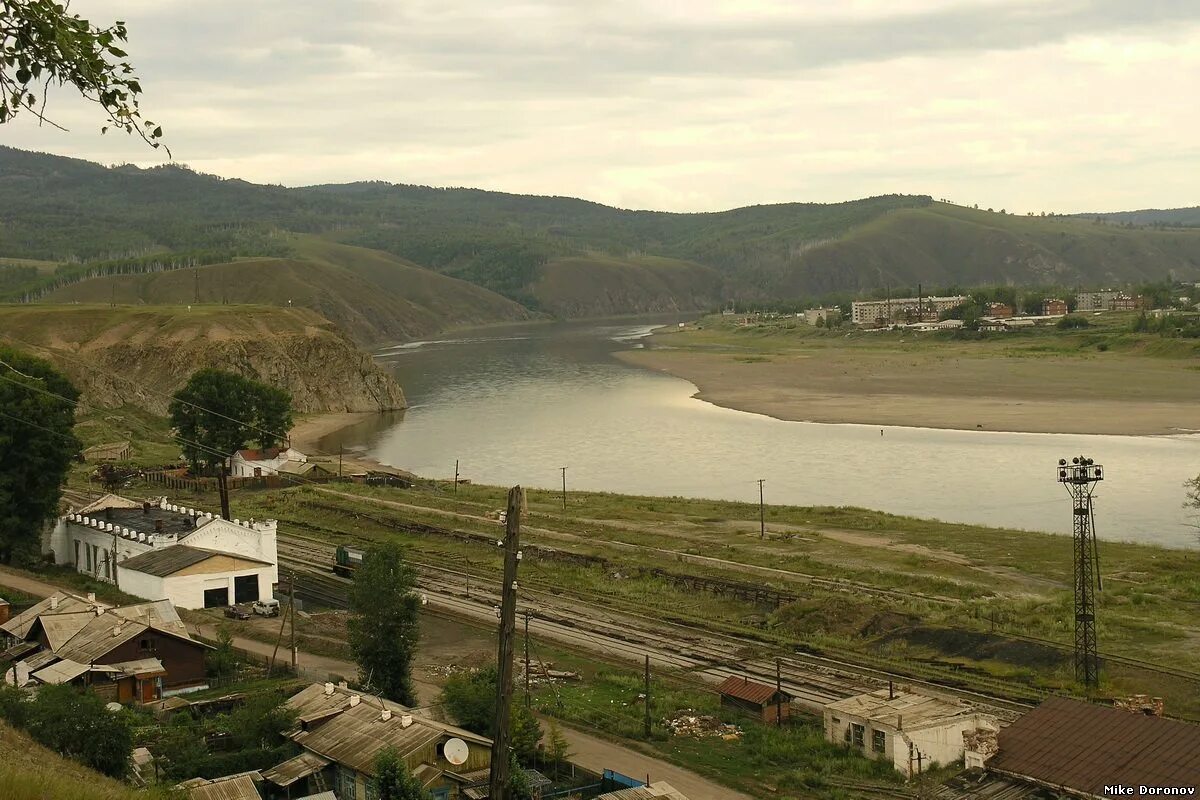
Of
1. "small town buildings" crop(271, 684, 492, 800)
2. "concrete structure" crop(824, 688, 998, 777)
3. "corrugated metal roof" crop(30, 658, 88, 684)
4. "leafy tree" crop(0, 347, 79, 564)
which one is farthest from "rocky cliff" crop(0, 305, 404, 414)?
"concrete structure" crop(824, 688, 998, 777)

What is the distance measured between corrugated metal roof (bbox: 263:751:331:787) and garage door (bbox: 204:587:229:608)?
18.9 m

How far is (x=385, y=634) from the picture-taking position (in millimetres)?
33656

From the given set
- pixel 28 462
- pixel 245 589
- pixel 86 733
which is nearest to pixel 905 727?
pixel 86 733

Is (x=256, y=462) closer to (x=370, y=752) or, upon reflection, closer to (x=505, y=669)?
(x=370, y=752)

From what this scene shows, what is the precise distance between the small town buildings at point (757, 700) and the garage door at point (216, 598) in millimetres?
19302

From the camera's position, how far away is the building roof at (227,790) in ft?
81.5

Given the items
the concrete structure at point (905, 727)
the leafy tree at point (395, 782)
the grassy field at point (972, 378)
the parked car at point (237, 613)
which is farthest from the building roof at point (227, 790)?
the grassy field at point (972, 378)

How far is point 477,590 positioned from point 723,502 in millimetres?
24570

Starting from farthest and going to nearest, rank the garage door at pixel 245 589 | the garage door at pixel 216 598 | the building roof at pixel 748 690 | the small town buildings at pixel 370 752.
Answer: the garage door at pixel 245 589, the garage door at pixel 216 598, the building roof at pixel 748 690, the small town buildings at pixel 370 752

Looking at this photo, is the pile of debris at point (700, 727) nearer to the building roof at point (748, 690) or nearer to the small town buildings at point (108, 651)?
the building roof at point (748, 690)

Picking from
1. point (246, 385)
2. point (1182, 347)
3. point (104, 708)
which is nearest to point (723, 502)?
point (246, 385)

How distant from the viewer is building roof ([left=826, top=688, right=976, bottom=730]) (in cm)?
3012

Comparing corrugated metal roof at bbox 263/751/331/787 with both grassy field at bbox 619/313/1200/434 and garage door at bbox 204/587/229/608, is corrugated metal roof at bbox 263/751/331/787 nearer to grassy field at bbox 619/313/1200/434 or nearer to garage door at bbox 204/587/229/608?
garage door at bbox 204/587/229/608

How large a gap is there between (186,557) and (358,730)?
19809 millimetres
